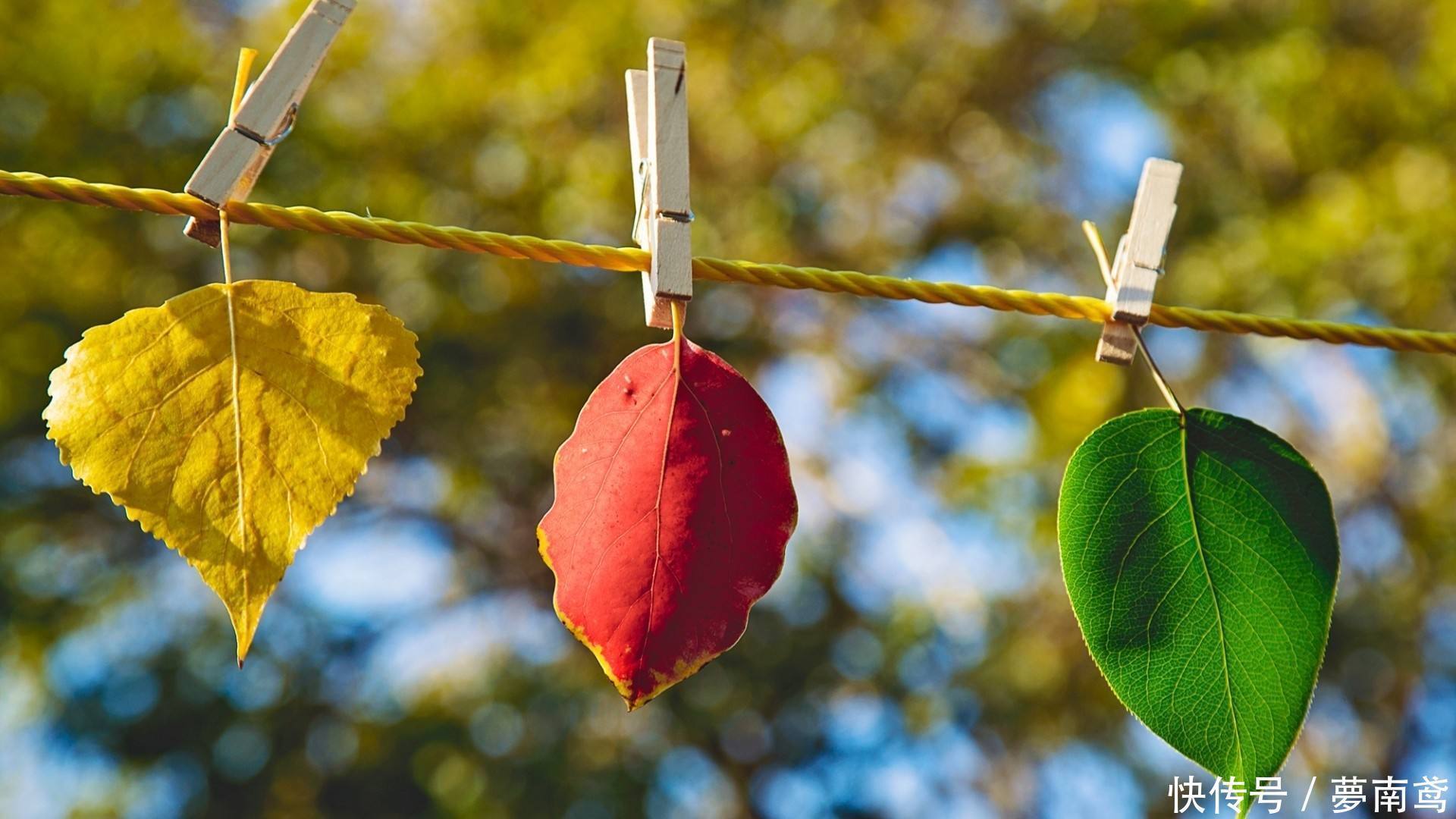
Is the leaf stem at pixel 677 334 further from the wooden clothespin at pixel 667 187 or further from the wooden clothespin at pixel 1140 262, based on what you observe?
the wooden clothespin at pixel 1140 262

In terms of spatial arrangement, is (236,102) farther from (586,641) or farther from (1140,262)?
(1140,262)

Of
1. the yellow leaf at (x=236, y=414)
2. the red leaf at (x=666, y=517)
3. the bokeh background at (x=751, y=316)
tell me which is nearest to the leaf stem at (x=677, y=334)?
the red leaf at (x=666, y=517)

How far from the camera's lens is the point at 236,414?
45cm

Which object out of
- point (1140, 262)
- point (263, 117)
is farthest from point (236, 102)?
point (1140, 262)

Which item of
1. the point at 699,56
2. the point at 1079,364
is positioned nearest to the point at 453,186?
the point at 699,56

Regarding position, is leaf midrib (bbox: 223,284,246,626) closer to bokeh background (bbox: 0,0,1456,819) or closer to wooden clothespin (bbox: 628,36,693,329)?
wooden clothespin (bbox: 628,36,693,329)

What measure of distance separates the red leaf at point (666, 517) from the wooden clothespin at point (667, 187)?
3cm

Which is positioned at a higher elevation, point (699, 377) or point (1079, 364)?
point (699, 377)

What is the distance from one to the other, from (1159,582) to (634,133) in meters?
→ 0.32

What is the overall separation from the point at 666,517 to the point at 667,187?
0.14 meters

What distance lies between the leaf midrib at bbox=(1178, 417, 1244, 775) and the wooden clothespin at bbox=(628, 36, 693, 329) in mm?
256

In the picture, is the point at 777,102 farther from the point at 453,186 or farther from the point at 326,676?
the point at 326,676

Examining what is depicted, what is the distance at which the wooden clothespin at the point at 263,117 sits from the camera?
436mm

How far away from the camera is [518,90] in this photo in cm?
322
